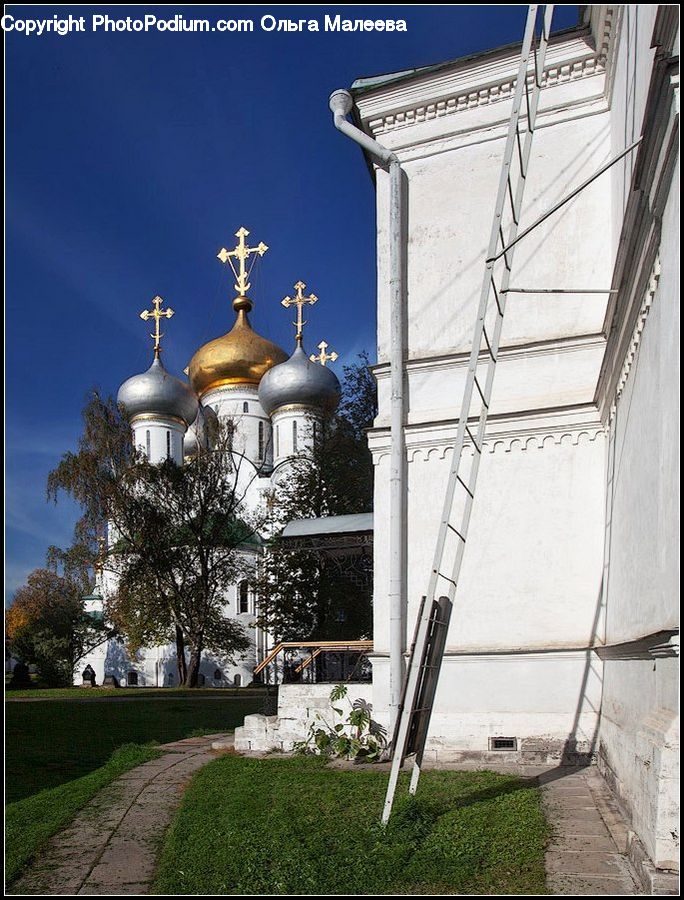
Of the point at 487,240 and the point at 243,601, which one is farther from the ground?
the point at 487,240

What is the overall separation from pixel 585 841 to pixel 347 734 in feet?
16.1

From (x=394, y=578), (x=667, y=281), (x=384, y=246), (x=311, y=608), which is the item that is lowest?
(x=311, y=608)

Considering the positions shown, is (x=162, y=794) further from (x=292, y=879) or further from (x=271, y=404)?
(x=271, y=404)

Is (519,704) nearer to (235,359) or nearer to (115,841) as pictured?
(115,841)

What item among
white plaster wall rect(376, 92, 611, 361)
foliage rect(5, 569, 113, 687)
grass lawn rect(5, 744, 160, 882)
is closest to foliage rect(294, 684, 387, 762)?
grass lawn rect(5, 744, 160, 882)

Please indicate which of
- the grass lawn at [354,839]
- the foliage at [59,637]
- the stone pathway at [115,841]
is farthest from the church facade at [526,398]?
the foliage at [59,637]

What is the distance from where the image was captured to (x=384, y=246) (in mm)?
11820

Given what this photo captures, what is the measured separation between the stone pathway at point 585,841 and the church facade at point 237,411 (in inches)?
1157

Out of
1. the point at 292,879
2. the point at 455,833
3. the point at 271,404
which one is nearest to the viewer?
the point at 292,879

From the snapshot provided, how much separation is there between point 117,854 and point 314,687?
4.99 meters

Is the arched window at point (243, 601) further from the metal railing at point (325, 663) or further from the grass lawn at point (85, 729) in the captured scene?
the metal railing at point (325, 663)

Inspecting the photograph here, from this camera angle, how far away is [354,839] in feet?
19.9

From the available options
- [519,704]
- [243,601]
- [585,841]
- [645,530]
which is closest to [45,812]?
[585,841]

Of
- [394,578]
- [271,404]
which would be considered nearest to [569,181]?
[394,578]
